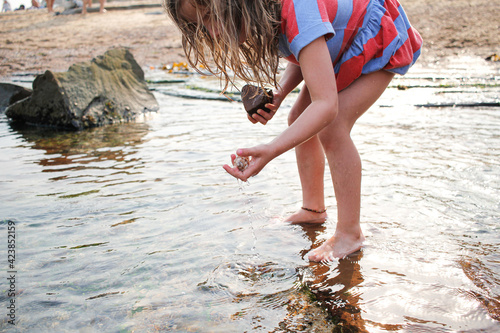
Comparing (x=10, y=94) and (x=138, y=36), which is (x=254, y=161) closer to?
(x=10, y=94)

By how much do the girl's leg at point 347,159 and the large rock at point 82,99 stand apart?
13.1 feet

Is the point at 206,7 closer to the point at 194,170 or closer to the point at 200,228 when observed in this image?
the point at 200,228

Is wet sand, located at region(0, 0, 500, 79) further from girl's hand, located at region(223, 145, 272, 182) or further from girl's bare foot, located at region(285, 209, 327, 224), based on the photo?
girl's hand, located at region(223, 145, 272, 182)

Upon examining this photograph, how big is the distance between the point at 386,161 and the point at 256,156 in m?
2.11

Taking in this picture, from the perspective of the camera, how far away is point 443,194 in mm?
3018

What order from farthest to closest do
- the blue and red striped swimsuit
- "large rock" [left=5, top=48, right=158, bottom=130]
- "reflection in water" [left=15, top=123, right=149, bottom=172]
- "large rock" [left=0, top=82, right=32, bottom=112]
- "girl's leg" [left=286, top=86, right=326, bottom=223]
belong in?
1. "large rock" [left=0, top=82, right=32, bottom=112]
2. "large rock" [left=5, top=48, right=158, bottom=130]
3. "reflection in water" [left=15, top=123, right=149, bottom=172]
4. "girl's leg" [left=286, top=86, right=326, bottom=223]
5. the blue and red striped swimsuit

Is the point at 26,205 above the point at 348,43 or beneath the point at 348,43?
beneath

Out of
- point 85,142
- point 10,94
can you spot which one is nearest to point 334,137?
point 85,142

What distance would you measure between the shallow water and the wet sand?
6854 millimetres

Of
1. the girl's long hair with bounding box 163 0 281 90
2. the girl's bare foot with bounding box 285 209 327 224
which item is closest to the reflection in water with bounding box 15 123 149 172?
the girl's bare foot with bounding box 285 209 327 224

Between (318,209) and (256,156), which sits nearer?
(256,156)

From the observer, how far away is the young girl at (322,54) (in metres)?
1.94

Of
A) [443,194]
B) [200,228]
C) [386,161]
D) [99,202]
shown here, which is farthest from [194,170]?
[443,194]

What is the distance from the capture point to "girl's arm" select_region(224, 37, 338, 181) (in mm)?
1921
